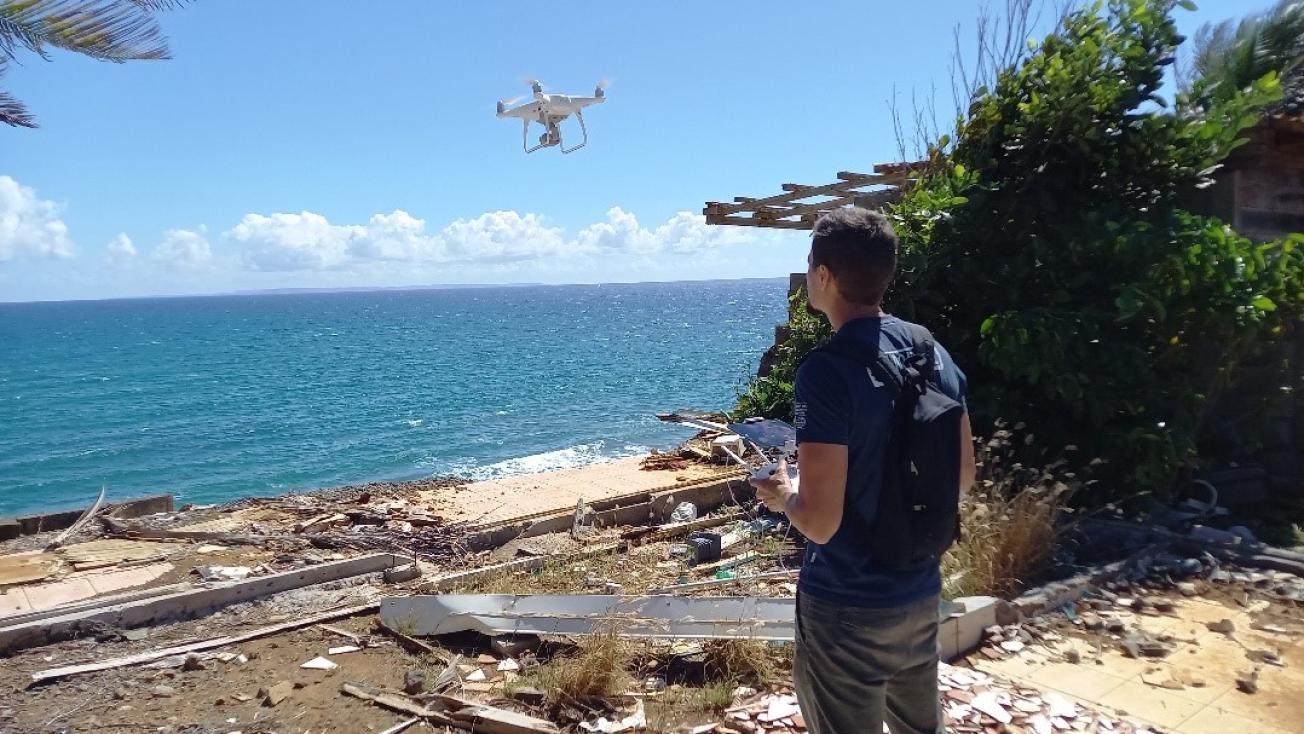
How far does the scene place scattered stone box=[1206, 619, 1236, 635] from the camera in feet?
16.5

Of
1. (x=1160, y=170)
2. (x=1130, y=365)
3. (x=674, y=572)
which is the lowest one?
(x=674, y=572)

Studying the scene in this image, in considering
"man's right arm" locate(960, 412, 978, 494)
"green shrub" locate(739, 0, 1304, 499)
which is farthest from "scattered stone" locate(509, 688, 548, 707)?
"green shrub" locate(739, 0, 1304, 499)

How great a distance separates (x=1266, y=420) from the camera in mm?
7773

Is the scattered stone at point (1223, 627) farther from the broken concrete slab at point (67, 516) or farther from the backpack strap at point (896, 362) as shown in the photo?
the broken concrete slab at point (67, 516)

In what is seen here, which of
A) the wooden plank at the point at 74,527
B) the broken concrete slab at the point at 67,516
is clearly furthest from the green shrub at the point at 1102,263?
the broken concrete slab at the point at 67,516

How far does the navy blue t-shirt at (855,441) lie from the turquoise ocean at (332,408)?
17107mm

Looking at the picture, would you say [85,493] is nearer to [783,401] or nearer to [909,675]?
[783,401]

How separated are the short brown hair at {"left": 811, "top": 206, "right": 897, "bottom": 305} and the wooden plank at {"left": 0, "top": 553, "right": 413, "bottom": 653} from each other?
6.16m

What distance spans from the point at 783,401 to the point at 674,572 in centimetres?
467

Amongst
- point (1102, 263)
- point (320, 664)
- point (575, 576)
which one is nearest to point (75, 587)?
point (320, 664)

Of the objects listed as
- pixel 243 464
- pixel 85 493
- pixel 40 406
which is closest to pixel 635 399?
pixel 243 464

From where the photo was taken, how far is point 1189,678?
449 cm

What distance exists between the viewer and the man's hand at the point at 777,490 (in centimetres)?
246

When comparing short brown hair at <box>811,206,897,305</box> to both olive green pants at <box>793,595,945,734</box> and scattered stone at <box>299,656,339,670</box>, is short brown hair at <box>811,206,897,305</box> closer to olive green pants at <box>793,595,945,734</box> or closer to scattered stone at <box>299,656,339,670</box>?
olive green pants at <box>793,595,945,734</box>
